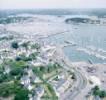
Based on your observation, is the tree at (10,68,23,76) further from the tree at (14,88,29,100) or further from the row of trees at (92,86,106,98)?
the row of trees at (92,86,106,98)

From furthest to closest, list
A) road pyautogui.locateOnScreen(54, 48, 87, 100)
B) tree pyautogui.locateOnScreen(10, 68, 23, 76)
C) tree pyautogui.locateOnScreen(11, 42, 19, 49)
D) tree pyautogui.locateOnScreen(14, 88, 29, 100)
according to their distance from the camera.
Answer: tree pyautogui.locateOnScreen(11, 42, 19, 49), tree pyautogui.locateOnScreen(10, 68, 23, 76), road pyautogui.locateOnScreen(54, 48, 87, 100), tree pyautogui.locateOnScreen(14, 88, 29, 100)

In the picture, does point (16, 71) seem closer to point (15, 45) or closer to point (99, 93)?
point (99, 93)

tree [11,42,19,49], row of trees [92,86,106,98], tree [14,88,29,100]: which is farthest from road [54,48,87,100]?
tree [11,42,19,49]

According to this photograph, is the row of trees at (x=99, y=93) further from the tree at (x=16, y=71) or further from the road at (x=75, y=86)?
the tree at (x=16, y=71)

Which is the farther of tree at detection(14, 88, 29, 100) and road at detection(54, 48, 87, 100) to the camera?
road at detection(54, 48, 87, 100)

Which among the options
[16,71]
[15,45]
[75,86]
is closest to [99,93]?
[75,86]

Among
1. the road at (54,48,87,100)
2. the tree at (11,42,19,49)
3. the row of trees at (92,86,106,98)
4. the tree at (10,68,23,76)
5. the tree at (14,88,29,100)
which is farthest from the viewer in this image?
the tree at (11,42,19,49)

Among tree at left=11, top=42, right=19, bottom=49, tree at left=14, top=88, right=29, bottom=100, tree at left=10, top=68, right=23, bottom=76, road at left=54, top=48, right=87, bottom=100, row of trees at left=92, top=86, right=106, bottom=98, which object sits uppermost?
tree at left=14, top=88, right=29, bottom=100

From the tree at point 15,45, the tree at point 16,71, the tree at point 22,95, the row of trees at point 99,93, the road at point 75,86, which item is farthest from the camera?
the tree at point 15,45

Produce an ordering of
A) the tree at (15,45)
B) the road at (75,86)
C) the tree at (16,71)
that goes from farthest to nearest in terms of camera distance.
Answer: the tree at (15,45)
the tree at (16,71)
the road at (75,86)

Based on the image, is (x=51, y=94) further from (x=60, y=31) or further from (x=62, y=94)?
(x=60, y=31)

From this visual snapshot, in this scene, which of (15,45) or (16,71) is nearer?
(16,71)

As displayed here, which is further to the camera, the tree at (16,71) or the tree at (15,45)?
the tree at (15,45)

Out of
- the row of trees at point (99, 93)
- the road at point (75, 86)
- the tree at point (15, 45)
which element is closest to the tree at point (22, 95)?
the road at point (75, 86)
